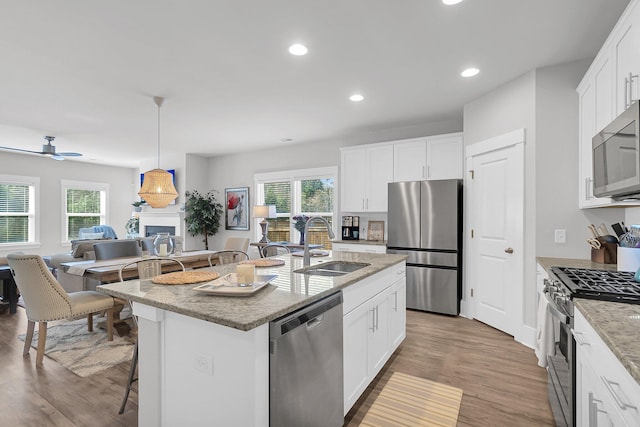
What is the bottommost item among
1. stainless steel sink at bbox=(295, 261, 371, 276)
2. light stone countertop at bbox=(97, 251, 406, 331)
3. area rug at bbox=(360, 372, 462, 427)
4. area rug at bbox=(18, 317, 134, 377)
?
area rug at bbox=(18, 317, 134, 377)

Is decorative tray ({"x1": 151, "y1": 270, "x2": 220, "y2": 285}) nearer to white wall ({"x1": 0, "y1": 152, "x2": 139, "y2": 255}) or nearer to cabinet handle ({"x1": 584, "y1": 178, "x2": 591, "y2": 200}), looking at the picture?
cabinet handle ({"x1": 584, "y1": 178, "x2": 591, "y2": 200})

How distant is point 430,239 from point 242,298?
3.22m

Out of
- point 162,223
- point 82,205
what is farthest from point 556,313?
point 82,205

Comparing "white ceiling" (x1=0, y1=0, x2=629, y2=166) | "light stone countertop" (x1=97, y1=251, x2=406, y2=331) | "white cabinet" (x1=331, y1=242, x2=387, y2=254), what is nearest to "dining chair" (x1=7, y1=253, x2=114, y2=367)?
"light stone countertop" (x1=97, y1=251, x2=406, y2=331)

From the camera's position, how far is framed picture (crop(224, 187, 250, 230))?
279 inches

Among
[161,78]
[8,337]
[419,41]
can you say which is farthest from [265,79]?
[8,337]

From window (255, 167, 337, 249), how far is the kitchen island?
4.00 meters

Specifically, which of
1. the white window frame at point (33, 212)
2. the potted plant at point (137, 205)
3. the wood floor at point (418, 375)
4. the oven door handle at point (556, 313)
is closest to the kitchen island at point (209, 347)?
the wood floor at point (418, 375)

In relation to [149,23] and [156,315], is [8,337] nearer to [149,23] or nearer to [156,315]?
[156,315]

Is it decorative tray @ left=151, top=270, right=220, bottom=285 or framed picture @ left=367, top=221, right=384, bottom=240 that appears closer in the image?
decorative tray @ left=151, top=270, right=220, bottom=285

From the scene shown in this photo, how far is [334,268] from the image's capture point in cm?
280

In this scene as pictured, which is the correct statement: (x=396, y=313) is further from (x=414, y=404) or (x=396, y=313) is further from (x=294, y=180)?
(x=294, y=180)

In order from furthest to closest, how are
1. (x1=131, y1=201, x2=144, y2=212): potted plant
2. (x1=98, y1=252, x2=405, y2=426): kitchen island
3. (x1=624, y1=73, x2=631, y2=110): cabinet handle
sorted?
(x1=131, y1=201, x2=144, y2=212): potted plant
(x1=624, y1=73, x2=631, y2=110): cabinet handle
(x1=98, y1=252, x2=405, y2=426): kitchen island

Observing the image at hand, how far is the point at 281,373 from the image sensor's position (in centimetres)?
136
